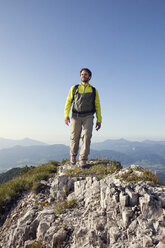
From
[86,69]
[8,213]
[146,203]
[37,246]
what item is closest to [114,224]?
[146,203]

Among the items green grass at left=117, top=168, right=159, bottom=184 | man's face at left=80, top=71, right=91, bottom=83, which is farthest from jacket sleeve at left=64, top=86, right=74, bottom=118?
green grass at left=117, top=168, right=159, bottom=184

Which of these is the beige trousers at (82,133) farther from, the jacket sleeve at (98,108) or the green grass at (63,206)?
the green grass at (63,206)

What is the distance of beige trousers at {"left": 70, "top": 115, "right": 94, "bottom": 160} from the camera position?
7.08 meters

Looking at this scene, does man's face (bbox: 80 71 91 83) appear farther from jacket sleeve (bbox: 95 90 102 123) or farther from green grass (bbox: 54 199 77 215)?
green grass (bbox: 54 199 77 215)

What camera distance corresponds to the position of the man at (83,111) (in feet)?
23.1

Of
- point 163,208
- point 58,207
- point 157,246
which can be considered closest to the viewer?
point 157,246

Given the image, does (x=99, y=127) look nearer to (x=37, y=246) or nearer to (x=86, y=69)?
(x=86, y=69)

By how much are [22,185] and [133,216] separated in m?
4.92

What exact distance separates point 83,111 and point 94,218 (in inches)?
179

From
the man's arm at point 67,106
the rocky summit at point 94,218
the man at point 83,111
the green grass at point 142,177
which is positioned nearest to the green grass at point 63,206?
the rocky summit at point 94,218

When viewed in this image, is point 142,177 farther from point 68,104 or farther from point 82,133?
point 68,104

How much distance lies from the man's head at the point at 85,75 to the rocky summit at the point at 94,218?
434cm

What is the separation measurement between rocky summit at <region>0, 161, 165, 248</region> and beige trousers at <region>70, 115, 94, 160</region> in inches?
77.8

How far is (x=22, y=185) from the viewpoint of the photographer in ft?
21.3
